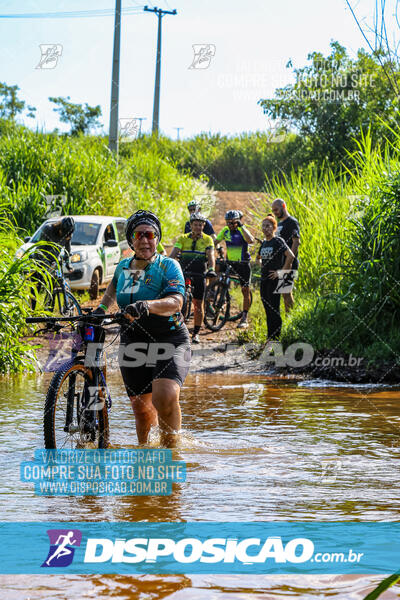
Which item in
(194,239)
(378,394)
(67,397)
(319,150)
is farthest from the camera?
(319,150)

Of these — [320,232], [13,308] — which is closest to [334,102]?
[320,232]

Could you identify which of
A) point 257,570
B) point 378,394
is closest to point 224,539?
point 257,570

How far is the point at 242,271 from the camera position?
50.4 feet

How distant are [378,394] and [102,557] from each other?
6.47m

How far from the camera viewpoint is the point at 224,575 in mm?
4250

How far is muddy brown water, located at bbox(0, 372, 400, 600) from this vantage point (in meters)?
4.09

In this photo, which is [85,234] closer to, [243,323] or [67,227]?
[67,227]

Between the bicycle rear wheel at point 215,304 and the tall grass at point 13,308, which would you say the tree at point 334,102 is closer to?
the bicycle rear wheel at point 215,304

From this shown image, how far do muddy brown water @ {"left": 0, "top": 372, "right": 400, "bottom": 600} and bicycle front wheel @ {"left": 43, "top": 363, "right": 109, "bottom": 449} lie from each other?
0.45 m

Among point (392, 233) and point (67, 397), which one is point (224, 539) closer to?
point (67, 397)

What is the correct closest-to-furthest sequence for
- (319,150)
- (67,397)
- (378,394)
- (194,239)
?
(67,397) → (378,394) → (194,239) → (319,150)

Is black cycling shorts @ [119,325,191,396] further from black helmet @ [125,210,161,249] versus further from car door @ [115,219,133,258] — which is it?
car door @ [115,219,133,258]

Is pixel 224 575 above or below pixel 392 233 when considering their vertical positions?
below

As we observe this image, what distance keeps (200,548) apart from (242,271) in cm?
1084
